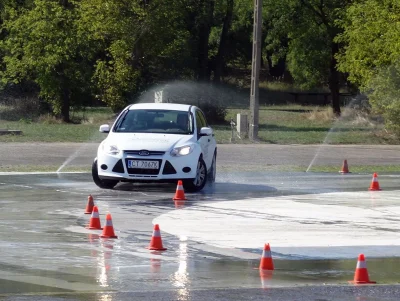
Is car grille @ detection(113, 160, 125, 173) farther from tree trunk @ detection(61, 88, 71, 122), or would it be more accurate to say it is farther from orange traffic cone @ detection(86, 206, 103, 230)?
tree trunk @ detection(61, 88, 71, 122)

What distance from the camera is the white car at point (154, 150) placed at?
56.4 ft

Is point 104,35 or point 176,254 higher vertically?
point 104,35

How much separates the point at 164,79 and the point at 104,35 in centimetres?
383

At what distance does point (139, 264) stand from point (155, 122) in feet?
28.9

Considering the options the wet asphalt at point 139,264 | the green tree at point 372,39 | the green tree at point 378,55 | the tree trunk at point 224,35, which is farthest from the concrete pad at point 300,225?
the tree trunk at point 224,35

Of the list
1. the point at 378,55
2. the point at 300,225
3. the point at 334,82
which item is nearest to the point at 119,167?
the point at 300,225

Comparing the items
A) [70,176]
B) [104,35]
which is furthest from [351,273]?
[104,35]

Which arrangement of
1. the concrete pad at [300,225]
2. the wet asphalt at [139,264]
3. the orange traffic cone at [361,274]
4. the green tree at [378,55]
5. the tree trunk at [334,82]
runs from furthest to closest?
the tree trunk at [334,82] < the green tree at [378,55] < the concrete pad at [300,225] < the orange traffic cone at [361,274] < the wet asphalt at [139,264]

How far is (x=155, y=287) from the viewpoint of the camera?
8664 millimetres

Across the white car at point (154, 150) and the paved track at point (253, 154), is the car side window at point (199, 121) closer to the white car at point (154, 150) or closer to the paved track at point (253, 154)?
the white car at point (154, 150)

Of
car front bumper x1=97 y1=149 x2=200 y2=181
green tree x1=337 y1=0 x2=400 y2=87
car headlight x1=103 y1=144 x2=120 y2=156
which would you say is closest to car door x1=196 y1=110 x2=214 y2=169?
car front bumper x1=97 y1=149 x2=200 y2=181

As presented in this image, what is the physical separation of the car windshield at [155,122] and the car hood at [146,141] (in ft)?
1.11

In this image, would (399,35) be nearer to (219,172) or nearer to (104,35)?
(104,35)

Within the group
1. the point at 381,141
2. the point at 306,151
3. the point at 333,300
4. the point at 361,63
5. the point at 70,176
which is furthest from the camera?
the point at 361,63
